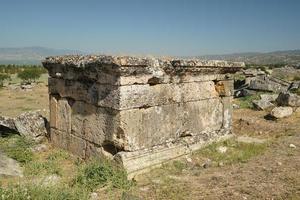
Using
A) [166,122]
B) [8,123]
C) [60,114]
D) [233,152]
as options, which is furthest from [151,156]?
[8,123]

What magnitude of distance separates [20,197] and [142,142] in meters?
2.56

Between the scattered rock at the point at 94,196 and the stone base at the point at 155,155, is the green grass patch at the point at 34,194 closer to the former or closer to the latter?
the scattered rock at the point at 94,196

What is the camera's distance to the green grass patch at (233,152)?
22.3ft

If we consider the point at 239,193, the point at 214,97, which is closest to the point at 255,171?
the point at 239,193

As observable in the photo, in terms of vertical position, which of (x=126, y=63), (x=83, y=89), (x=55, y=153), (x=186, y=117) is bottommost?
(x=55, y=153)

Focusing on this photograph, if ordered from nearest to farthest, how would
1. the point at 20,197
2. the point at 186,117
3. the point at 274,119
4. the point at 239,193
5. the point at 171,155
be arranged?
the point at 20,197 < the point at 239,193 < the point at 171,155 < the point at 186,117 < the point at 274,119

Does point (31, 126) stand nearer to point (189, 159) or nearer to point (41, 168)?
point (41, 168)

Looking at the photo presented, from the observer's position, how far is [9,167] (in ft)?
19.4

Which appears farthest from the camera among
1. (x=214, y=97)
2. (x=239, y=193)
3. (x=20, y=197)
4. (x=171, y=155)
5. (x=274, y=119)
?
(x=274, y=119)

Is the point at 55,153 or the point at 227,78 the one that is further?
the point at 227,78

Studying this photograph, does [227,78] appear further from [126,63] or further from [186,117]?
[126,63]

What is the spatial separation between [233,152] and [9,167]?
4093 millimetres

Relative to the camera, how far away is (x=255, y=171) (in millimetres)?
5891

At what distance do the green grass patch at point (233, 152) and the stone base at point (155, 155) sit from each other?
0.52 ft
